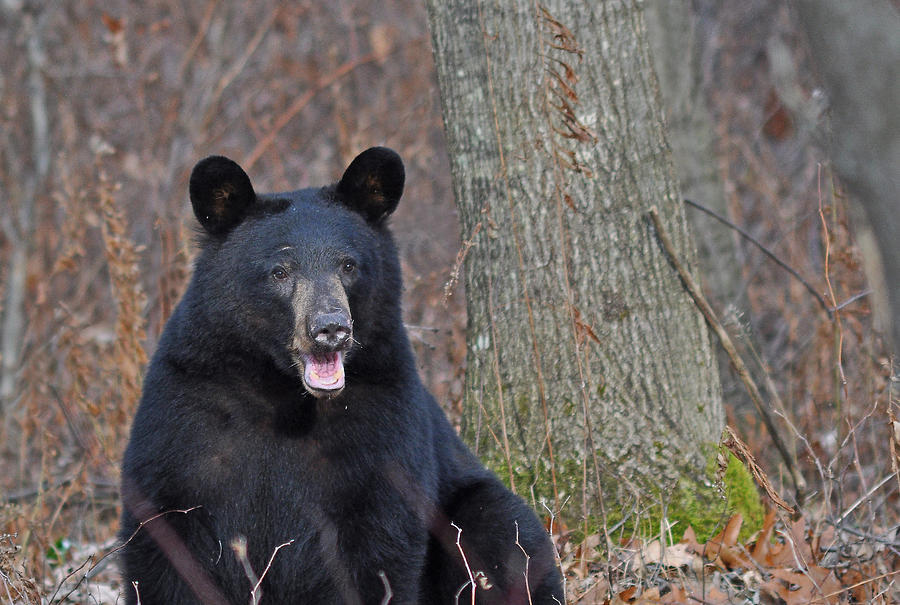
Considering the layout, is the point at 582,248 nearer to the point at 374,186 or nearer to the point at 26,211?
the point at 374,186

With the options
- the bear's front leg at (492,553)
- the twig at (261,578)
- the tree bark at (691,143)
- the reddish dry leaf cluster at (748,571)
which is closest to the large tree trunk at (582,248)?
the reddish dry leaf cluster at (748,571)

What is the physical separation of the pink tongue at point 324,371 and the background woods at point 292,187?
25.5 inches

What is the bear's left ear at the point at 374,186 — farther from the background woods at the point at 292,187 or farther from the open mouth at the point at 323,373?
the open mouth at the point at 323,373

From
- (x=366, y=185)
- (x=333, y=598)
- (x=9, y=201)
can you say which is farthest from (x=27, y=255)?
(x=333, y=598)

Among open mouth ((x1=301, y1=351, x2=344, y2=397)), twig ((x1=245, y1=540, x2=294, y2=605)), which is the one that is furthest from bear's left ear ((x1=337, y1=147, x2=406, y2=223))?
twig ((x1=245, y1=540, x2=294, y2=605))

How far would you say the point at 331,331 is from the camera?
3.57 meters

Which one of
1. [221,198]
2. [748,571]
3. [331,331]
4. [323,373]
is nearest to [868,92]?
[331,331]

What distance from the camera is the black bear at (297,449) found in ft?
12.0

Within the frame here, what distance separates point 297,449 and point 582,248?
1.58 m

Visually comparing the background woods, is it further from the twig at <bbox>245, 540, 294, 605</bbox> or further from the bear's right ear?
the bear's right ear

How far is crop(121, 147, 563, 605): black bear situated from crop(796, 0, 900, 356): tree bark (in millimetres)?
1906

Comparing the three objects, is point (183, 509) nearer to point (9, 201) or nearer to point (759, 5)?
point (9, 201)

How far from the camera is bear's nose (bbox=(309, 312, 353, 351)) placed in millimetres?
3574

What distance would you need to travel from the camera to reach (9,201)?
945cm
